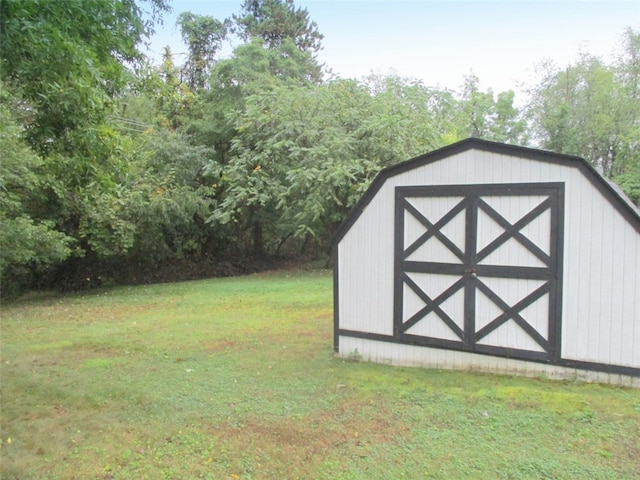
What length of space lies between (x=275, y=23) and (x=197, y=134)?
10711 mm

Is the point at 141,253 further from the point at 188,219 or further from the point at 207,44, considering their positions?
the point at 207,44

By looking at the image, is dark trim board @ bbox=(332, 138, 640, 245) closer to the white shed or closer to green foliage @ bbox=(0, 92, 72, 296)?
the white shed

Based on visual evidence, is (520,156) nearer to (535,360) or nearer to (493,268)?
(493,268)

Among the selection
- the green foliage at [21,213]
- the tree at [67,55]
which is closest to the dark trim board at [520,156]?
the tree at [67,55]

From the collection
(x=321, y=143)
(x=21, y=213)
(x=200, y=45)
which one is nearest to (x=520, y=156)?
(x=321, y=143)

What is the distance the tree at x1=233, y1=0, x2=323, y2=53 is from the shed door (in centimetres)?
2070

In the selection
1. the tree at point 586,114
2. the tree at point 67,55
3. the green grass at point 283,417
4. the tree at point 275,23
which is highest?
the tree at point 275,23

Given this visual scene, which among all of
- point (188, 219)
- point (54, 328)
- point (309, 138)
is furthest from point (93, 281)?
point (309, 138)

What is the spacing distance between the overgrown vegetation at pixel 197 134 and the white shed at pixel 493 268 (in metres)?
3.20

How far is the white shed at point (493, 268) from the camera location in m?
→ 4.38

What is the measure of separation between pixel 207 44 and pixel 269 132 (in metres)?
8.11

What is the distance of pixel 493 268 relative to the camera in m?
4.90

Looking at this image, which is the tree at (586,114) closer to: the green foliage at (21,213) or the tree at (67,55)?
the green foliage at (21,213)

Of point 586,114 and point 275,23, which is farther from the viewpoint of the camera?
point 275,23
